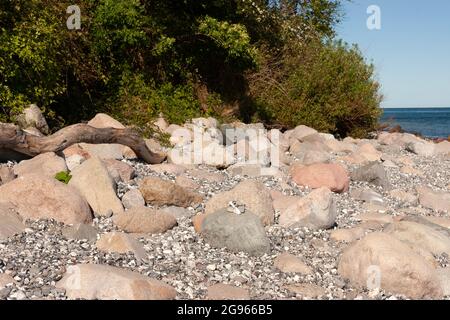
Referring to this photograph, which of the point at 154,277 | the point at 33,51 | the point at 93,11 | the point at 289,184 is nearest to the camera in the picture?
the point at 154,277

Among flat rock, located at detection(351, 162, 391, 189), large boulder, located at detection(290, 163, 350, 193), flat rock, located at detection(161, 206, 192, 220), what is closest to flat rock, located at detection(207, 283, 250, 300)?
flat rock, located at detection(161, 206, 192, 220)

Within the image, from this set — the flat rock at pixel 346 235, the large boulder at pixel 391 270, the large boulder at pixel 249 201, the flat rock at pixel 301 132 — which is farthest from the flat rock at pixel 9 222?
the flat rock at pixel 301 132

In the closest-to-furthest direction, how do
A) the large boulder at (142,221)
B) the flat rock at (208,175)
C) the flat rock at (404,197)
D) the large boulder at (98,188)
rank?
the large boulder at (142,221)
the large boulder at (98,188)
the flat rock at (208,175)
the flat rock at (404,197)

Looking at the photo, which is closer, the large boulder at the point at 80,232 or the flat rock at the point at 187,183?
the large boulder at the point at 80,232

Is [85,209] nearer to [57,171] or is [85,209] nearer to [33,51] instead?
[57,171]

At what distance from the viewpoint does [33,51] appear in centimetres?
1009

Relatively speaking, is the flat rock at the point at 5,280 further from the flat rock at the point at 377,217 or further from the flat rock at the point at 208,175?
the flat rock at the point at 377,217

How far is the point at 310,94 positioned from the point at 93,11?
6163 mm

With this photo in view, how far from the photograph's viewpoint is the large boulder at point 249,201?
6633 mm

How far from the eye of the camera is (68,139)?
321 inches

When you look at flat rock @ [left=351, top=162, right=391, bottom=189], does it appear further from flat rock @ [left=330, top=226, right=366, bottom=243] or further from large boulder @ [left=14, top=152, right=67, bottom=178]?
large boulder @ [left=14, top=152, right=67, bottom=178]

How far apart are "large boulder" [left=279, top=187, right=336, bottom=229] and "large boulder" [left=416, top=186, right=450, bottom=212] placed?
283 cm

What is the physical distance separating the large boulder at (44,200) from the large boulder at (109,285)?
1.55 m
